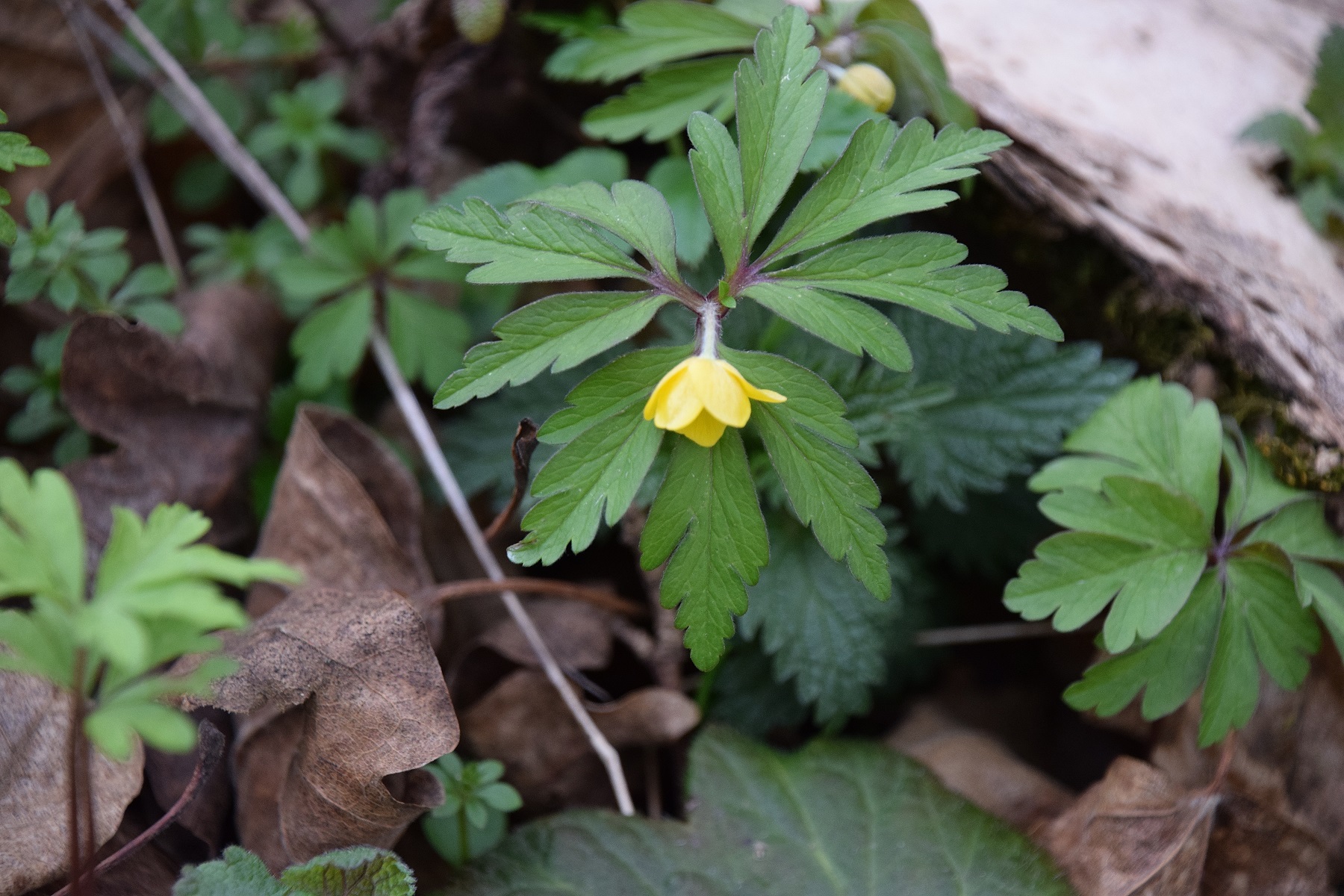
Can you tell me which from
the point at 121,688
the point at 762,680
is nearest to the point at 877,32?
the point at 762,680

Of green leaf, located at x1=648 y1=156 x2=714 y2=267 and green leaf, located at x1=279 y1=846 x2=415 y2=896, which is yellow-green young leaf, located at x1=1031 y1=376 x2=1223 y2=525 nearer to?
green leaf, located at x1=648 y1=156 x2=714 y2=267

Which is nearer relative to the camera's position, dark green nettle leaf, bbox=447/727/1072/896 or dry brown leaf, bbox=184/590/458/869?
dry brown leaf, bbox=184/590/458/869

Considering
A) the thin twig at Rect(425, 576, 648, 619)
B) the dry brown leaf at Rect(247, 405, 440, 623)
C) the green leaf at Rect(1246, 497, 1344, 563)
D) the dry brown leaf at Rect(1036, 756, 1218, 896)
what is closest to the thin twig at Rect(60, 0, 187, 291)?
the dry brown leaf at Rect(247, 405, 440, 623)

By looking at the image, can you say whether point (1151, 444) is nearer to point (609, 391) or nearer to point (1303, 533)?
point (1303, 533)

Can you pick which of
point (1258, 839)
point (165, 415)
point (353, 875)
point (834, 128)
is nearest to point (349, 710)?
point (353, 875)

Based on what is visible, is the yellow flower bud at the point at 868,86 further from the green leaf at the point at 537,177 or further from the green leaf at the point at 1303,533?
the green leaf at the point at 1303,533

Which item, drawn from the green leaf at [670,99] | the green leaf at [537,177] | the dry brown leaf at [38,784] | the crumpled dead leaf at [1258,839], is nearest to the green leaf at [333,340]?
the green leaf at [537,177]
